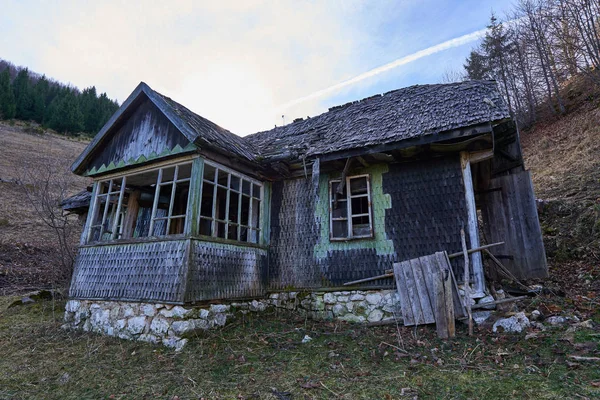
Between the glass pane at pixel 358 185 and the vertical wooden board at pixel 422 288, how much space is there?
2.23 metres

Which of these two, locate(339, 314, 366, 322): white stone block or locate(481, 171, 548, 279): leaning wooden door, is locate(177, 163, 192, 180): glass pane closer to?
locate(339, 314, 366, 322): white stone block

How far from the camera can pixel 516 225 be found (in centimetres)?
885

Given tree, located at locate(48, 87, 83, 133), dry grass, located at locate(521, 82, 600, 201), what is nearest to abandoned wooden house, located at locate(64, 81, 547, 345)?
dry grass, located at locate(521, 82, 600, 201)

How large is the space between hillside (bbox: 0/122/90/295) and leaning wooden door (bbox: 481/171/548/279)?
14.8m

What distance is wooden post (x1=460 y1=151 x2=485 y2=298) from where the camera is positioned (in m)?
6.60

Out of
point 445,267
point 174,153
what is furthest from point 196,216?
point 445,267

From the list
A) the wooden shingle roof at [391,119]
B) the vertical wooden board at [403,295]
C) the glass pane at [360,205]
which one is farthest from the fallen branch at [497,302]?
the wooden shingle roof at [391,119]

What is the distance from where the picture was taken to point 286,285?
27.8 feet

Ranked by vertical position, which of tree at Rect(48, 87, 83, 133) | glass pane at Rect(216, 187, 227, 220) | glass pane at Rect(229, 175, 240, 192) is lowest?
glass pane at Rect(216, 187, 227, 220)

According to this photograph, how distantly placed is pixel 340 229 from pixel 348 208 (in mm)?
597

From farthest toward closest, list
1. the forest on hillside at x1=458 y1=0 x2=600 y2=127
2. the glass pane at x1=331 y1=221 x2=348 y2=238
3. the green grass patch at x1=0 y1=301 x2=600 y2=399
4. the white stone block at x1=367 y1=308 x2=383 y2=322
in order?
the forest on hillside at x1=458 y1=0 x2=600 y2=127 < the glass pane at x1=331 y1=221 x2=348 y2=238 < the white stone block at x1=367 y1=308 x2=383 y2=322 < the green grass patch at x1=0 y1=301 x2=600 y2=399

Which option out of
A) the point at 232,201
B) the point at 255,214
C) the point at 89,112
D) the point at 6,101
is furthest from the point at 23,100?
the point at 255,214

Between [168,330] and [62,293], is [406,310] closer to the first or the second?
[168,330]

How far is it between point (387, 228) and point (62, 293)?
10.3 meters
